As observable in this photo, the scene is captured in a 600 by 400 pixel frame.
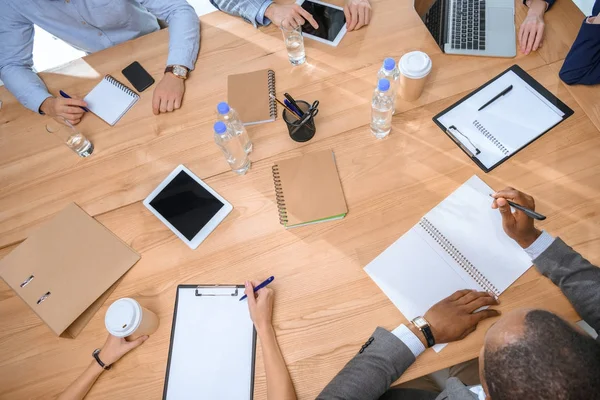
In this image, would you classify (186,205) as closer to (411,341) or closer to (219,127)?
(219,127)

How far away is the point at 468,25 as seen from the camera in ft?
4.35

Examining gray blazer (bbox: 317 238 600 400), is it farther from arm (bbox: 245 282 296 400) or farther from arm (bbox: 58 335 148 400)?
arm (bbox: 58 335 148 400)

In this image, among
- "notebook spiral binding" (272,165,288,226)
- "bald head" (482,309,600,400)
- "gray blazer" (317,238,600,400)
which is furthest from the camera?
"notebook spiral binding" (272,165,288,226)

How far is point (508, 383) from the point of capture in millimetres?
751

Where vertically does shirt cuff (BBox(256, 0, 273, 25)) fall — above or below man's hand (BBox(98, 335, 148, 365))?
above

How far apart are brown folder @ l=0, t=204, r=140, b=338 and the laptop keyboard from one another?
4.22 ft

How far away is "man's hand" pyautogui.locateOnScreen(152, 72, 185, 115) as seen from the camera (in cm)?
136

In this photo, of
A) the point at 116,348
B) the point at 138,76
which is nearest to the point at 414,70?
the point at 138,76

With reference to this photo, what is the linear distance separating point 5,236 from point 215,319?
0.79 metres

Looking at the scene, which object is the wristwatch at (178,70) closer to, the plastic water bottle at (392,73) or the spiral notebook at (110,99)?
the spiral notebook at (110,99)

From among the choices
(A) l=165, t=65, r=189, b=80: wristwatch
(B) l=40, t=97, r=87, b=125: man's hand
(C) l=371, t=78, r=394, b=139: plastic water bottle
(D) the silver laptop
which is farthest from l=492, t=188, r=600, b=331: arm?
(B) l=40, t=97, r=87, b=125: man's hand

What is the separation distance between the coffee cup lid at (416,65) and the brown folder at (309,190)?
1.10 feet

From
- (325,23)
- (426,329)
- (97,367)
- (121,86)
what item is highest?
(325,23)

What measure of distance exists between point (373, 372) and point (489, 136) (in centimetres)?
→ 78
